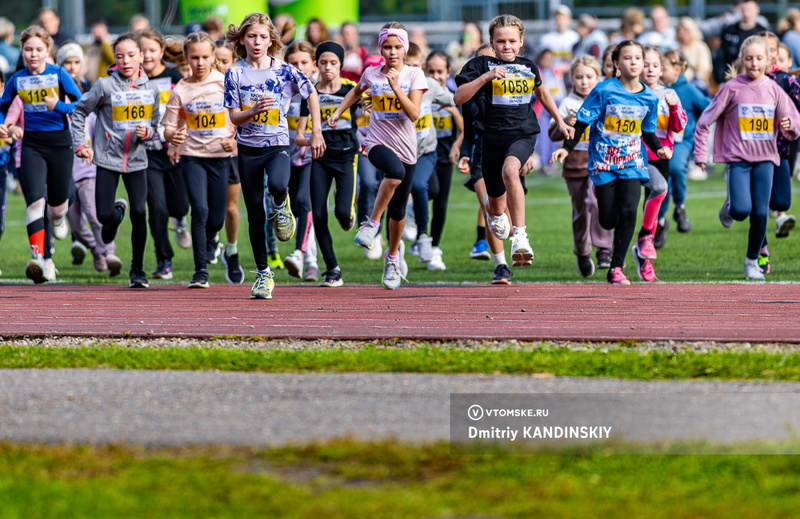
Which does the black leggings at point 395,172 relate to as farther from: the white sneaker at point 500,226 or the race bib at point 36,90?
the race bib at point 36,90

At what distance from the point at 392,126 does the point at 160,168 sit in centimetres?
230

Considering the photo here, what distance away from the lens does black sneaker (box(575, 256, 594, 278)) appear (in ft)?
37.8

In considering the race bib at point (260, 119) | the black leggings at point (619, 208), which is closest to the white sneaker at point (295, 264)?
the race bib at point (260, 119)

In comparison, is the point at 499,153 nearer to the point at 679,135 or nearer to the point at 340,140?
the point at 340,140

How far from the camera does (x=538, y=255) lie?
1322 cm

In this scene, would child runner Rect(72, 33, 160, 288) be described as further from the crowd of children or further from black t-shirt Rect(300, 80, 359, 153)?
black t-shirt Rect(300, 80, 359, 153)

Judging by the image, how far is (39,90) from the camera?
11117 millimetres

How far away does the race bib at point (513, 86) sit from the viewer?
32.6ft

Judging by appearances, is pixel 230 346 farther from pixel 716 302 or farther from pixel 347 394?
pixel 716 302

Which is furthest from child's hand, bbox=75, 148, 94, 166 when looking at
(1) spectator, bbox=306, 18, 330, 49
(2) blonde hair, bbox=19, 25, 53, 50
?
(1) spectator, bbox=306, 18, 330, 49

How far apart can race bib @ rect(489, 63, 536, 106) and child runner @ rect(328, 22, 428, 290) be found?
53 centimetres

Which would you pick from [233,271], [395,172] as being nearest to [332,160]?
[395,172]

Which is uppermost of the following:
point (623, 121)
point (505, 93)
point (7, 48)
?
point (7, 48)

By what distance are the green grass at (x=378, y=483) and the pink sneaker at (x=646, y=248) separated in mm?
6061
